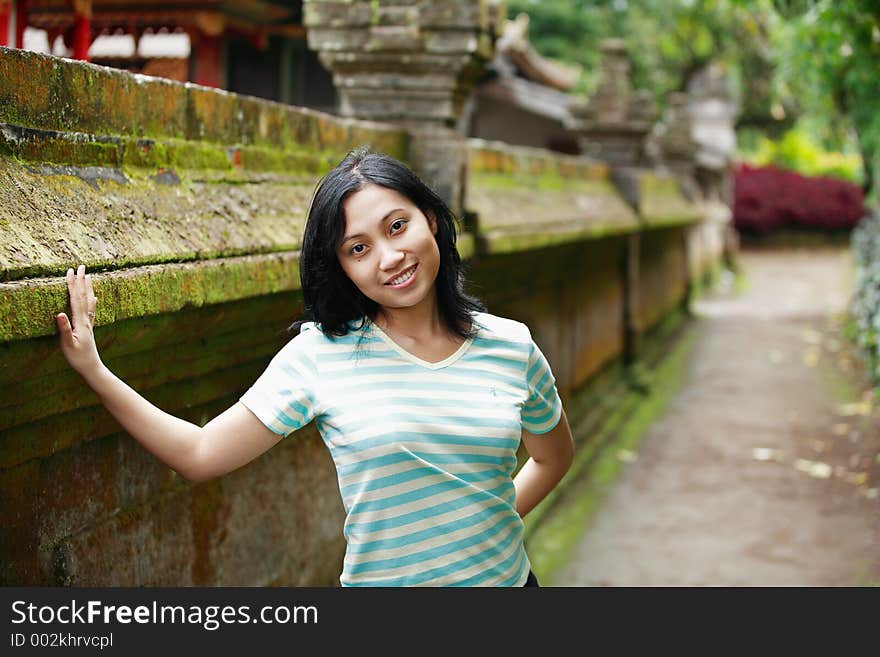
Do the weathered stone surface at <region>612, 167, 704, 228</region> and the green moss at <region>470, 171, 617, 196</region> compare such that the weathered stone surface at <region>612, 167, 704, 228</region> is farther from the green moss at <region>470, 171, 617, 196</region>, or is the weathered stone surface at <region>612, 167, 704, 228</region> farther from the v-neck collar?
the v-neck collar

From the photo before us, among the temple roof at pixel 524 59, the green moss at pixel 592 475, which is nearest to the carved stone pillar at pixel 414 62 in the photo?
the green moss at pixel 592 475

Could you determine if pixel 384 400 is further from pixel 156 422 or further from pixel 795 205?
pixel 795 205

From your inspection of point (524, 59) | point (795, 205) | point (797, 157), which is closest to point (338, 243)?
point (524, 59)

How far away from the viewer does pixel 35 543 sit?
2275 mm

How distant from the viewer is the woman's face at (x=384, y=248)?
1.97 meters

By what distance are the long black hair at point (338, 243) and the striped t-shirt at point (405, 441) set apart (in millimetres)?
49

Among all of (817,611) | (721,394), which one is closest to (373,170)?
(817,611)

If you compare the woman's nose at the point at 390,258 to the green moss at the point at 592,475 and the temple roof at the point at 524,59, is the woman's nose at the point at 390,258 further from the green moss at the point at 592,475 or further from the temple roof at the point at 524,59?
the temple roof at the point at 524,59

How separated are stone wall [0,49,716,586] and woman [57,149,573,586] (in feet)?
0.71

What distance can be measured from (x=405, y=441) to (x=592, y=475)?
535 cm

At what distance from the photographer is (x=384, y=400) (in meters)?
1.92

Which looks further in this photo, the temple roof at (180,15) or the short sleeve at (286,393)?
the temple roof at (180,15)

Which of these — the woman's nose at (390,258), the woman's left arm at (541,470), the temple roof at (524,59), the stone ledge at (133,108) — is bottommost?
the woman's left arm at (541,470)

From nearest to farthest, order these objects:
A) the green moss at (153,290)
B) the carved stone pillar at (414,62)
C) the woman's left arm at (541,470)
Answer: the green moss at (153,290), the woman's left arm at (541,470), the carved stone pillar at (414,62)
